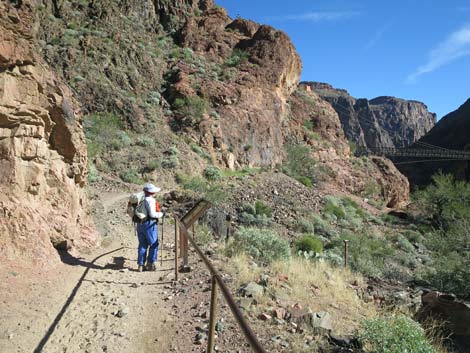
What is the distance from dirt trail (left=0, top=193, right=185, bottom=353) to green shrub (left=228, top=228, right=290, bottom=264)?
241cm

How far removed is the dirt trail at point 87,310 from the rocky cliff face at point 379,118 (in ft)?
402

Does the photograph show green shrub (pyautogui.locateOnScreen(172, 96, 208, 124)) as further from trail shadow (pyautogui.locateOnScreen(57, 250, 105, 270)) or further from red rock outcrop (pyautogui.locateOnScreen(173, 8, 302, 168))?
trail shadow (pyautogui.locateOnScreen(57, 250, 105, 270))

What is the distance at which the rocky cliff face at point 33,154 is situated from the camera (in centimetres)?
543

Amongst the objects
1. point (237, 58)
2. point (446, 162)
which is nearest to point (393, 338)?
point (237, 58)

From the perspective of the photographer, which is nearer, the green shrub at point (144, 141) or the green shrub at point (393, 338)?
the green shrub at point (393, 338)

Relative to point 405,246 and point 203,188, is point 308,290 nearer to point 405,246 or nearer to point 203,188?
point 203,188

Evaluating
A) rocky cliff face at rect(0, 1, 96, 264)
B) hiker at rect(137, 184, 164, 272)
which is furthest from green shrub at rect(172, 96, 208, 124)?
hiker at rect(137, 184, 164, 272)

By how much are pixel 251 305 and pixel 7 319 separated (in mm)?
3038

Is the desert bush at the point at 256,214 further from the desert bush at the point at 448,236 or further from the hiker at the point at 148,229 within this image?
the hiker at the point at 148,229

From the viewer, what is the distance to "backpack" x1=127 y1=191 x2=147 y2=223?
21.3ft

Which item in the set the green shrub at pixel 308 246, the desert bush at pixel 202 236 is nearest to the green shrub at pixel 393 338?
the desert bush at pixel 202 236

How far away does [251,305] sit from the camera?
17.5ft

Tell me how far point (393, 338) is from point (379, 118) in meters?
176

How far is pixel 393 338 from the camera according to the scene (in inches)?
178
